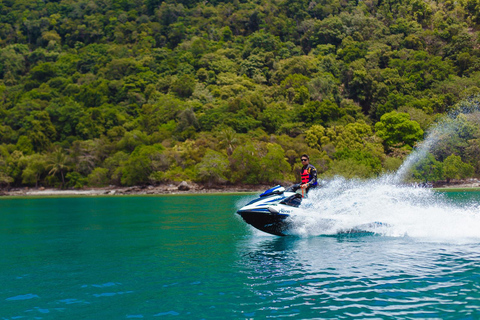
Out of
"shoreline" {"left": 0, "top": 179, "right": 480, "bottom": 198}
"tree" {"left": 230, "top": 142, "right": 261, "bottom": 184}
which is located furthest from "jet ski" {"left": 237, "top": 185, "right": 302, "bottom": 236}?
"tree" {"left": 230, "top": 142, "right": 261, "bottom": 184}

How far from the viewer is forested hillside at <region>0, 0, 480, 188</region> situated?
78000 millimetres

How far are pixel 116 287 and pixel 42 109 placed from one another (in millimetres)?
114845

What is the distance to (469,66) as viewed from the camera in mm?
105312

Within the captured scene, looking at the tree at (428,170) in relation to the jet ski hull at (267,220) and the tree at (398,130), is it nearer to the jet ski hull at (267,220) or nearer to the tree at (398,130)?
the tree at (398,130)

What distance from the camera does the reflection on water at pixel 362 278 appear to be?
7.77 metres

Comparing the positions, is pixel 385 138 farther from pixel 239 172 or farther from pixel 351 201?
pixel 351 201

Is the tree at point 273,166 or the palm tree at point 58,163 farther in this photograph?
the palm tree at point 58,163

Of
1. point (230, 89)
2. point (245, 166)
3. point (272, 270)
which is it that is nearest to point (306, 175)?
point (272, 270)

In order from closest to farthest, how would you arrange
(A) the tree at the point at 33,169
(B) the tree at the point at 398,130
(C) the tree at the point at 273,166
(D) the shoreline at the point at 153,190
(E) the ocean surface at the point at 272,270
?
(E) the ocean surface at the point at 272,270 → (D) the shoreline at the point at 153,190 → (C) the tree at the point at 273,166 → (B) the tree at the point at 398,130 → (A) the tree at the point at 33,169

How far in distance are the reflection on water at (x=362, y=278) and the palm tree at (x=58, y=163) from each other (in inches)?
3175

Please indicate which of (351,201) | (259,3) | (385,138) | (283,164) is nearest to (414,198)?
(351,201)

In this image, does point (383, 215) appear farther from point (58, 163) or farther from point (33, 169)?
point (33, 169)

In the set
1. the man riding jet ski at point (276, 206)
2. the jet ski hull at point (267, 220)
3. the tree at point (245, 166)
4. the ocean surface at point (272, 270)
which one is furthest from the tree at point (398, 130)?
the jet ski hull at point (267, 220)

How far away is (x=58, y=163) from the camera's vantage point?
85938mm
